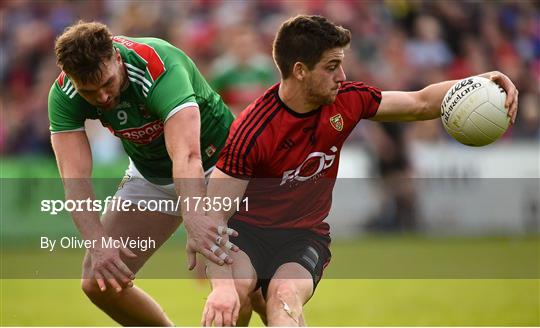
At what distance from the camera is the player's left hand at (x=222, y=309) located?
18.9 ft

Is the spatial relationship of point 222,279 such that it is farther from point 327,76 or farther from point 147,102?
point 327,76

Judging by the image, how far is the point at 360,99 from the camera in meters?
6.48

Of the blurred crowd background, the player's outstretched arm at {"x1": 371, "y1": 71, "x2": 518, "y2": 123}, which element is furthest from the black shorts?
the blurred crowd background

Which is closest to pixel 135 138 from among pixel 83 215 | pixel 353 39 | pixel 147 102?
pixel 147 102

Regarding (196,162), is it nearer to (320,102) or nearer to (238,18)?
(320,102)

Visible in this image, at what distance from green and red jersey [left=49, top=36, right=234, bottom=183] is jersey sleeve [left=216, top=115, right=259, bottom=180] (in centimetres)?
36

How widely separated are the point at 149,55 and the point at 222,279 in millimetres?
1513

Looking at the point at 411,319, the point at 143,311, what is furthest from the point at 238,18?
the point at 143,311

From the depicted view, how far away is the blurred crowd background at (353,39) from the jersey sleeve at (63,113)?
821cm

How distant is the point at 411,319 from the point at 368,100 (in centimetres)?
311

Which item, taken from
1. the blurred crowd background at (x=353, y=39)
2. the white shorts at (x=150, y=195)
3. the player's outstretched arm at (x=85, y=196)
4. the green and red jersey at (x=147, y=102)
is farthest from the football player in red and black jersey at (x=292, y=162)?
the blurred crowd background at (x=353, y=39)

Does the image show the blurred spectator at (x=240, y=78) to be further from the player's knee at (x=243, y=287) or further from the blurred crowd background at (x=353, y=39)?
the player's knee at (x=243, y=287)

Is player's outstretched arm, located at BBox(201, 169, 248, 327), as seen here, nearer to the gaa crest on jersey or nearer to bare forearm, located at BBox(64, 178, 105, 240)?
the gaa crest on jersey

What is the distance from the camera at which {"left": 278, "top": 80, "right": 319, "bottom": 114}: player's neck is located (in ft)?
20.5
